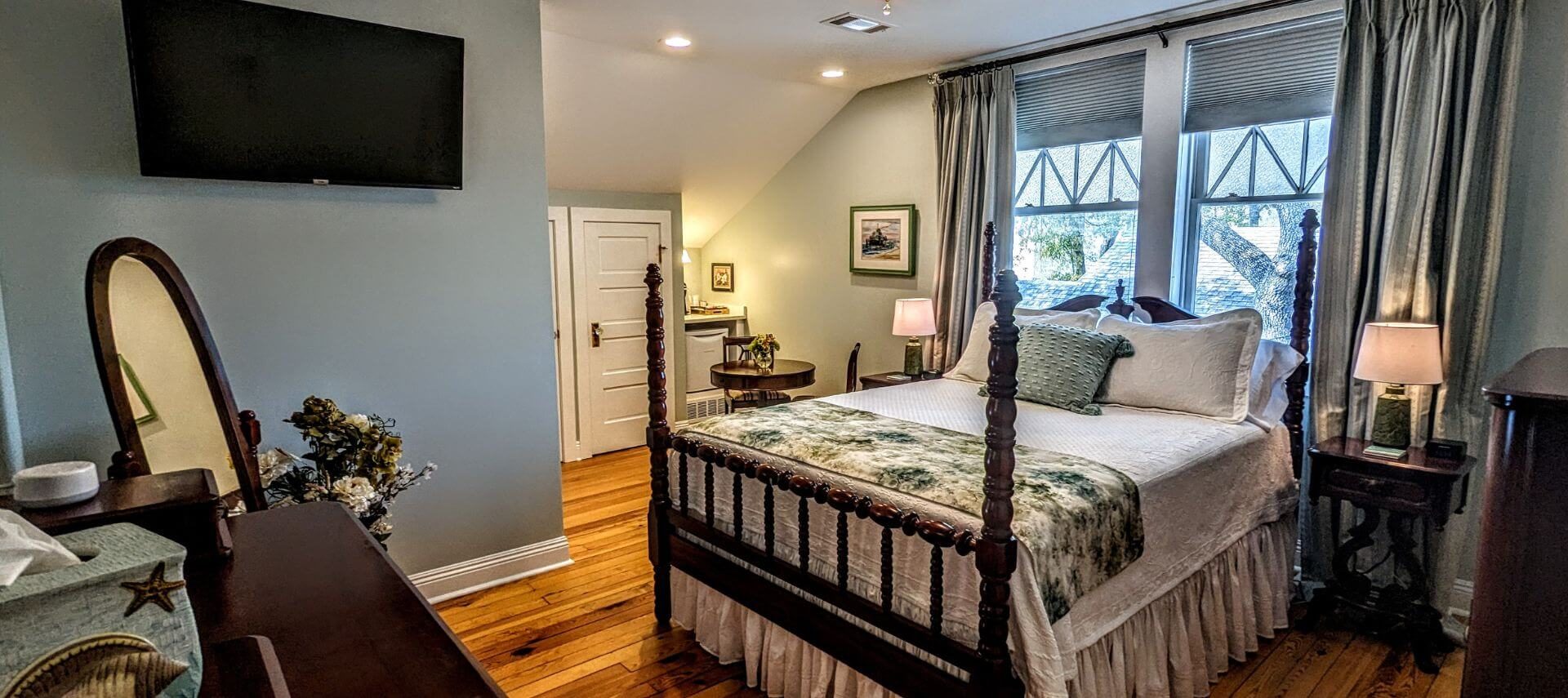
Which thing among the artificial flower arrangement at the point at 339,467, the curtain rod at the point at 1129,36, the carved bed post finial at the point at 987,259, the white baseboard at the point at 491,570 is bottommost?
the white baseboard at the point at 491,570

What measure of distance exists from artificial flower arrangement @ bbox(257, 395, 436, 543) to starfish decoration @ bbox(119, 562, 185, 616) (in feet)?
6.27

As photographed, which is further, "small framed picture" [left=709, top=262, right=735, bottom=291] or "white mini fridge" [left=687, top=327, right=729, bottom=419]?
"small framed picture" [left=709, top=262, right=735, bottom=291]

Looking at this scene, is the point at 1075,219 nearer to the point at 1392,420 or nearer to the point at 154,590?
the point at 1392,420

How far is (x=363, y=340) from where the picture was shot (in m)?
2.86

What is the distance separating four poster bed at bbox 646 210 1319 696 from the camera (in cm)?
186

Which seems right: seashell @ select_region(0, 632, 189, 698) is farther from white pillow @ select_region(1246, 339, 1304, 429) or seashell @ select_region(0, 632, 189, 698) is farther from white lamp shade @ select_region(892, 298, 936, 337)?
white lamp shade @ select_region(892, 298, 936, 337)

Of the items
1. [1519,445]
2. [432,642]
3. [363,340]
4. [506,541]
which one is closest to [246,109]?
[363,340]

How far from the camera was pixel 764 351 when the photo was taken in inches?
195

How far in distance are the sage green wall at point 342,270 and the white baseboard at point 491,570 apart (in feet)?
0.14

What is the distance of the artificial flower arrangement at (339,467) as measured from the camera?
7.95 feet

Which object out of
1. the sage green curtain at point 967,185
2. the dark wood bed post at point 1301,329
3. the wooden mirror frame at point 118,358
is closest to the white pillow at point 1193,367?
the dark wood bed post at point 1301,329

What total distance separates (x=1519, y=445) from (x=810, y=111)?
168 inches

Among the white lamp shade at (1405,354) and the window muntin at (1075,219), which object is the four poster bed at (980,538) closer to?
the white lamp shade at (1405,354)

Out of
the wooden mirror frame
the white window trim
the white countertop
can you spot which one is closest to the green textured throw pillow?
the white window trim
